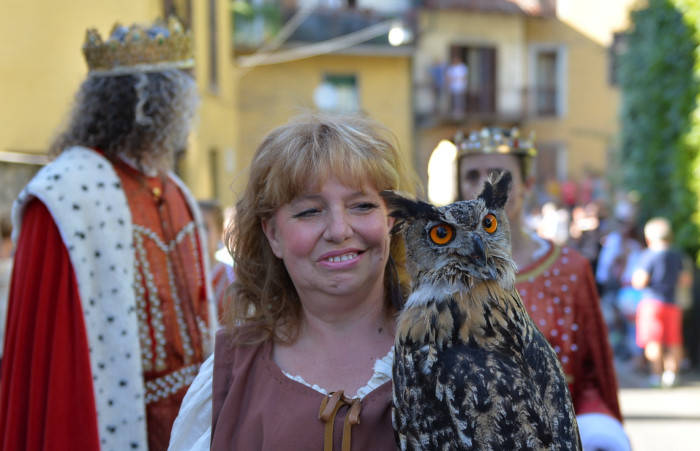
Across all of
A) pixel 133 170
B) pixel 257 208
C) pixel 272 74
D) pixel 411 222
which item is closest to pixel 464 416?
pixel 411 222

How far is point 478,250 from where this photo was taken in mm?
1765

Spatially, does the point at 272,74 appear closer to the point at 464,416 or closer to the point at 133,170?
the point at 133,170

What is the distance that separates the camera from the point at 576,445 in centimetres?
173

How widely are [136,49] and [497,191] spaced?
189 centimetres

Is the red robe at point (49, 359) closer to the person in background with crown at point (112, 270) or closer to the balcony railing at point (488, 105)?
the person in background with crown at point (112, 270)

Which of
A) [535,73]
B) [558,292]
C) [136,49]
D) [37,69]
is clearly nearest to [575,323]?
[558,292]

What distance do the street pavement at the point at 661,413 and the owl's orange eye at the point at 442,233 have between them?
555 centimetres

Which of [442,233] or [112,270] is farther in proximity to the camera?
[112,270]

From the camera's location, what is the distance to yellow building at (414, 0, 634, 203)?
24.6m

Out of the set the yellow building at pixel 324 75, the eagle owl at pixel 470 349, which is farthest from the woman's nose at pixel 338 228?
the yellow building at pixel 324 75

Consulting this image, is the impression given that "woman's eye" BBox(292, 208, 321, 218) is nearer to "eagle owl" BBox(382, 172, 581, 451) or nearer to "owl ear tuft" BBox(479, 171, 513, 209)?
"eagle owl" BBox(382, 172, 581, 451)

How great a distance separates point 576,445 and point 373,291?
68 cm

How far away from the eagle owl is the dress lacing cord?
0.13m

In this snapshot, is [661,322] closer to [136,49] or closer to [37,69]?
[37,69]
